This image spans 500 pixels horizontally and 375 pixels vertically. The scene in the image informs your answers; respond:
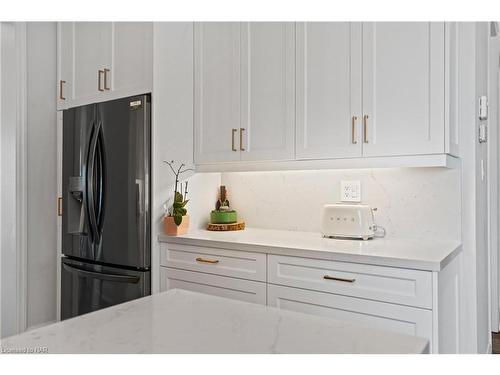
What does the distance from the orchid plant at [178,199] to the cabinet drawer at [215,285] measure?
30 cm

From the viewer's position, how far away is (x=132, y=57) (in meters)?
2.58

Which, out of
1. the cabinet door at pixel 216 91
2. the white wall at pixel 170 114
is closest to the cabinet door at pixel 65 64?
the white wall at pixel 170 114

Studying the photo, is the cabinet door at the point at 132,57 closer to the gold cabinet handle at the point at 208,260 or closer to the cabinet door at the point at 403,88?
the gold cabinet handle at the point at 208,260

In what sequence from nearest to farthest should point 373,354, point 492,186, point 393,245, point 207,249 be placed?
point 373,354, point 393,245, point 207,249, point 492,186

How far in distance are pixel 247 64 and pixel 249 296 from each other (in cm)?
130

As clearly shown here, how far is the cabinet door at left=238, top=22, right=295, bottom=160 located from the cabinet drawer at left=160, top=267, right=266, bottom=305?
704mm

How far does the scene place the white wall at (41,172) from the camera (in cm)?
297

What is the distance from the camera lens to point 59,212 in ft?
9.71

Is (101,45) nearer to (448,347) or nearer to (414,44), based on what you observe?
(414,44)

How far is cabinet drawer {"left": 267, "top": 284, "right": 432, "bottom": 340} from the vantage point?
1.66 m

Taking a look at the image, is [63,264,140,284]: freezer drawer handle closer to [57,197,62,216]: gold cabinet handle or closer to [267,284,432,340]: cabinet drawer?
[57,197,62,216]: gold cabinet handle

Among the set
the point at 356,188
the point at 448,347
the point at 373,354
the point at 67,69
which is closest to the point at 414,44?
the point at 356,188
